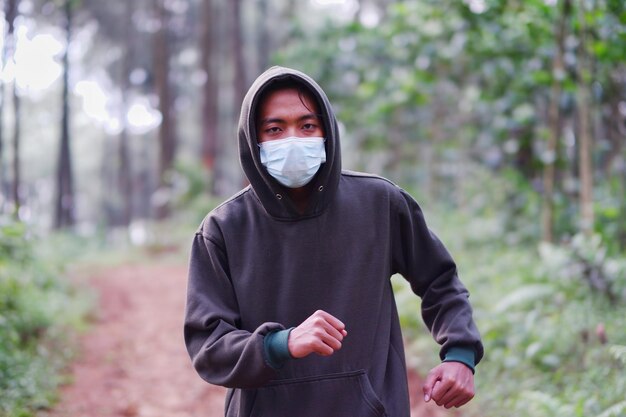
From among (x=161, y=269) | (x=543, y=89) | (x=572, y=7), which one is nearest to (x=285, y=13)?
(x=161, y=269)

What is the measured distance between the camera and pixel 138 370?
8.23 meters

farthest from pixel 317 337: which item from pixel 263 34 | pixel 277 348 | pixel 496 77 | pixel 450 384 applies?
pixel 263 34

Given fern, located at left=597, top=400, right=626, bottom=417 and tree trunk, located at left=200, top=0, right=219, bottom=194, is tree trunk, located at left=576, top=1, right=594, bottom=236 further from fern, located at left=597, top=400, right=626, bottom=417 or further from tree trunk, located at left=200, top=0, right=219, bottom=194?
tree trunk, located at left=200, top=0, right=219, bottom=194

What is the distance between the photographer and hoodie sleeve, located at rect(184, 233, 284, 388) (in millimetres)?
2148

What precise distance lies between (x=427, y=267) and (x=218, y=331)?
2.72 feet

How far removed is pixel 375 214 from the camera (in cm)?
250

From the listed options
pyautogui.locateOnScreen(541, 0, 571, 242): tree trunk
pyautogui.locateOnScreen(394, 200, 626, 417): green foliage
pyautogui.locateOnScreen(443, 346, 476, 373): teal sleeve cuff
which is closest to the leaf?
pyautogui.locateOnScreen(394, 200, 626, 417): green foliage

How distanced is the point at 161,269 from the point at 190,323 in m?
15.3

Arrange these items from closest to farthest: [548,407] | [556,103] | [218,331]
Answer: [218,331] → [548,407] → [556,103]

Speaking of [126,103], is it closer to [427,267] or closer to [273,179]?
[273,179]

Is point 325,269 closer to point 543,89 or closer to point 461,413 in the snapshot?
point 461,413

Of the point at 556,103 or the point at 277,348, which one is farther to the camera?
the point at 556,103

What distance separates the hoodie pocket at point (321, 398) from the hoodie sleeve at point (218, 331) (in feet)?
0.56

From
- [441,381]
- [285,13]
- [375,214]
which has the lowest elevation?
[441,381]
